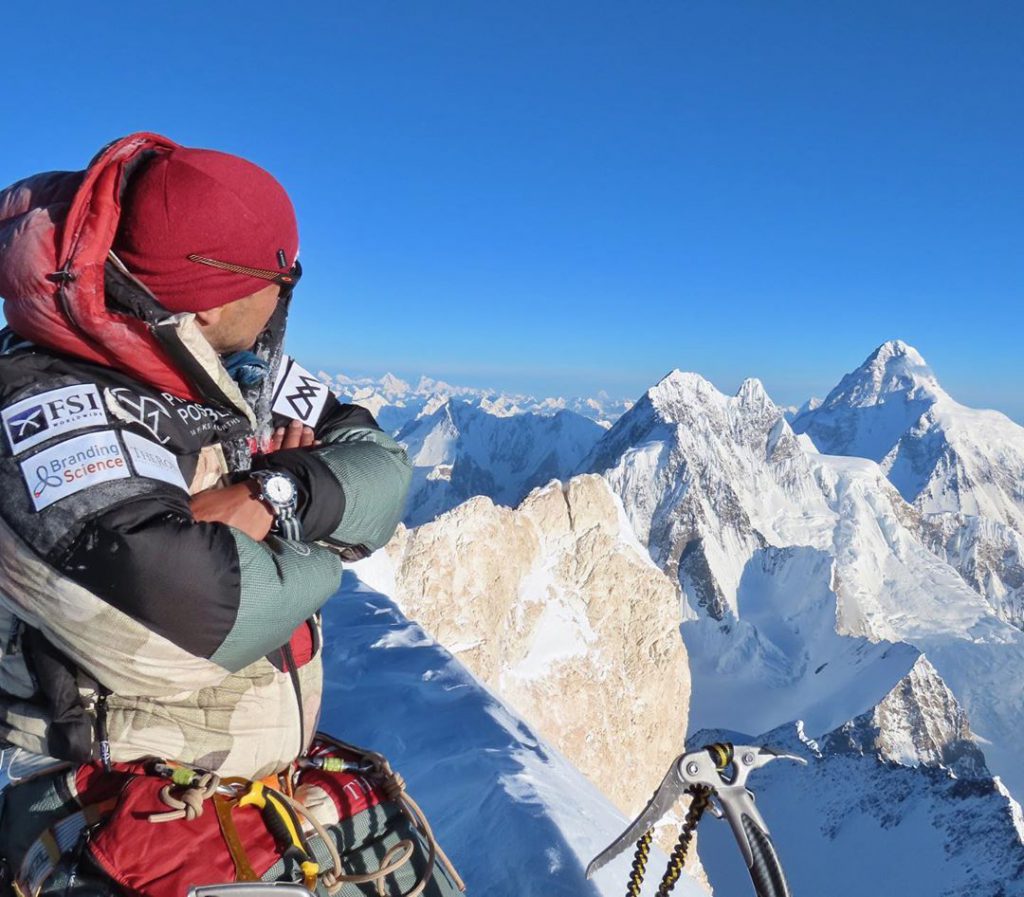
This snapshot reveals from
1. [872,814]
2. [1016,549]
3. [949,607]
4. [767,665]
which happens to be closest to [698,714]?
[767,665]

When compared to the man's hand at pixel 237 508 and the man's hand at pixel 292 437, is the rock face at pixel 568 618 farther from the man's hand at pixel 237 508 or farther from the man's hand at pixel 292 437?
the man's hand at pixel 237 508

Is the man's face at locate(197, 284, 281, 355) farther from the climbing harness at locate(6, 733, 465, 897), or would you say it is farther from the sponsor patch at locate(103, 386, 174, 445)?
the climbing harness at locate(6, 733, 465, 897)

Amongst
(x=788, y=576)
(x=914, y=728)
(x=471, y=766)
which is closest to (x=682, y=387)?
(x=788, y=576)

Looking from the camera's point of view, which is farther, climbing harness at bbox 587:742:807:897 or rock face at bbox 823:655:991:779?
rock face at bbox 823:655:991:779

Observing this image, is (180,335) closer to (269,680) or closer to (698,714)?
(269,680)

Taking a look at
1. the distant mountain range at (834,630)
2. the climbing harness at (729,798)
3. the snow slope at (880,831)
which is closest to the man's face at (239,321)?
the climbing harness at (729,798)

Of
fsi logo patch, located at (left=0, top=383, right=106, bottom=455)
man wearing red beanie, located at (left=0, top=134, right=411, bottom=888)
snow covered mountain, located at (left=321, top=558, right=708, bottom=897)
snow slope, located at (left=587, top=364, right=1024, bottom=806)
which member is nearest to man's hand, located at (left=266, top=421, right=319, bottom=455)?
man wearing red beanie, located at (left=0, top=134, right=411, bottom=888)

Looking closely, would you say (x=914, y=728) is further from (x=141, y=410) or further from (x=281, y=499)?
(x=141, y=410)
